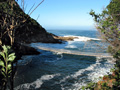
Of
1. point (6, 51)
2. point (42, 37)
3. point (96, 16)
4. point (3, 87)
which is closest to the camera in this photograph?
point (6, 51)

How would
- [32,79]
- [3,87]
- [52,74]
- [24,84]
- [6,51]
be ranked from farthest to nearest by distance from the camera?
[52,74]
[32,79]
[24,84]
[3,87]
[6,51]

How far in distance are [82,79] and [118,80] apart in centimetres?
336

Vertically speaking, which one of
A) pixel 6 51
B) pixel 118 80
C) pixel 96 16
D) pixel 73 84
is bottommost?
pixel 73 84

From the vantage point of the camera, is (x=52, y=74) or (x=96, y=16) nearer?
(x=96, y=16)

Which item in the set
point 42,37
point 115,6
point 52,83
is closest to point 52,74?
point 52,83

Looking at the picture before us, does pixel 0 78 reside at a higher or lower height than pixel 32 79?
higher

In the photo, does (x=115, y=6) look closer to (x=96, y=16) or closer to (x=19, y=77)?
(x=96, y=16)

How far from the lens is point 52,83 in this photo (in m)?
6.16

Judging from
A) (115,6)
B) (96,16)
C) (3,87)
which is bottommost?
(3,87)

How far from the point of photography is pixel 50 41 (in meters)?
24.8

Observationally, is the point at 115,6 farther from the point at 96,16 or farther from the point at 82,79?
the point at 82,79

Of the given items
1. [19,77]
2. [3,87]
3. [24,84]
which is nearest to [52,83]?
[24,84]

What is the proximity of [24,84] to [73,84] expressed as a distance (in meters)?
2.82

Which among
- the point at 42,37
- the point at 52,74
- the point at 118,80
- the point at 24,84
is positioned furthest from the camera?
the point at 42,37
